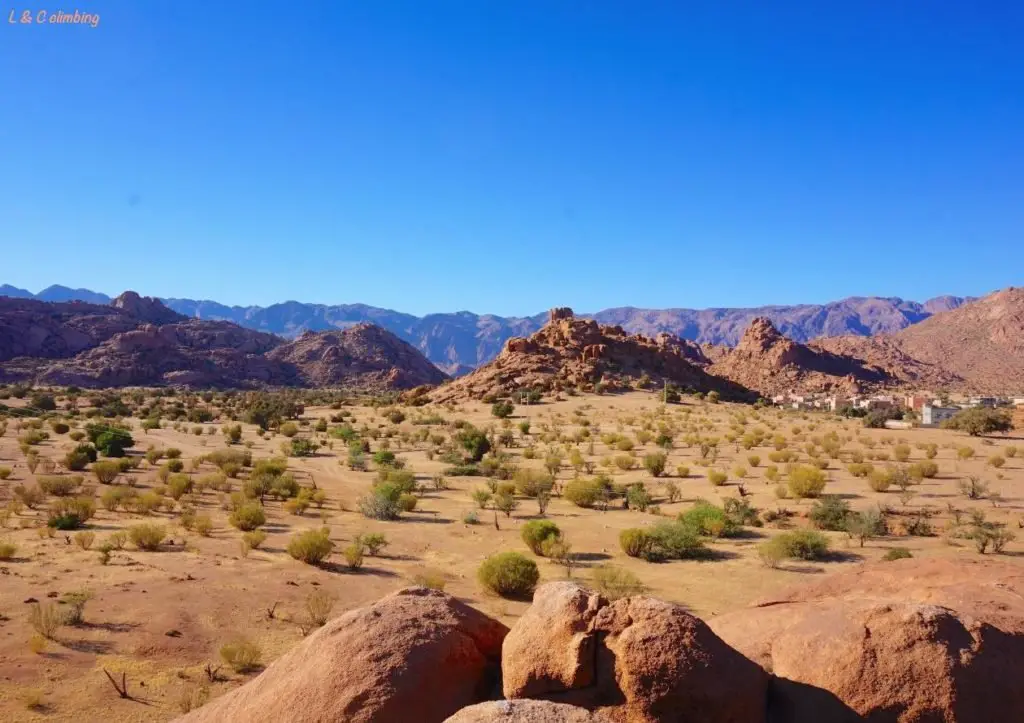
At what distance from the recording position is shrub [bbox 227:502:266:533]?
16.1 m

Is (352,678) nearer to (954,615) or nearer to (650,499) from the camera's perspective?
(954,615)

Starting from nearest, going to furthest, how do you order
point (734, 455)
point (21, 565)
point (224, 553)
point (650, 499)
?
point (21, 565) → point (224, 553) → point (650, 499) → point (734, 455)

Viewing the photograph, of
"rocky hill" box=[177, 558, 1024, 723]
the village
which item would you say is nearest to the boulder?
"rocky hill" box=[177, 558, 1024, 723]

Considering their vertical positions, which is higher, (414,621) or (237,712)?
(414,621)

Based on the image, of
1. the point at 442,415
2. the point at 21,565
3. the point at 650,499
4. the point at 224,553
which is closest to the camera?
the point at 21,565

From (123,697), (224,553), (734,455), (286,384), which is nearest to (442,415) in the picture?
(734,455)

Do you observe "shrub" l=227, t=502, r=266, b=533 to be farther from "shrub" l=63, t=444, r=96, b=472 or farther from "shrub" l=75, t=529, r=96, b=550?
"shrub" l=63, t=444, r=96, b=472

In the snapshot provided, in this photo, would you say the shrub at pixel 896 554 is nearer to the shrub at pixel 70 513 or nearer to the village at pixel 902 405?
the shrub at pixel 70 513

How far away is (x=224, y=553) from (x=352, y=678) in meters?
10.3

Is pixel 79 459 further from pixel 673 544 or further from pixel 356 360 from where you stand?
pixel 356 360

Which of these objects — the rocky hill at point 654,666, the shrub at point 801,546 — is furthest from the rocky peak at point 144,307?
the rocky hill at point 654,666

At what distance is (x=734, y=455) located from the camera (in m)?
30.8

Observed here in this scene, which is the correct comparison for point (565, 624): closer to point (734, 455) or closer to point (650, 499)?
point (650, 499)

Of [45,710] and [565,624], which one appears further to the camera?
[45,710]
